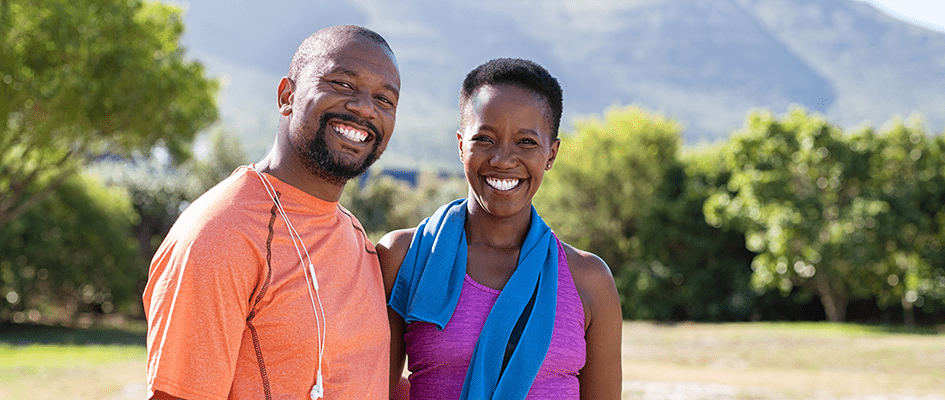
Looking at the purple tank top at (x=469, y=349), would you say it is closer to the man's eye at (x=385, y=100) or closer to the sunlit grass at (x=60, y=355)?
the man's eye at (x=385, y=100)

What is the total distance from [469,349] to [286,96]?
0.95 meters

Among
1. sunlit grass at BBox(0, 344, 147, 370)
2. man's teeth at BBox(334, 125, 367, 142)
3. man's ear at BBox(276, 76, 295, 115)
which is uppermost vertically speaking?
man's ear at BBox(276, 76, 295, 115)

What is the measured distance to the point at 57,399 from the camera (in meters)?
9.85

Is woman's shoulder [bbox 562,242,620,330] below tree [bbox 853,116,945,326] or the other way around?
below

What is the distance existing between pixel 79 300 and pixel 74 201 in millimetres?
3032

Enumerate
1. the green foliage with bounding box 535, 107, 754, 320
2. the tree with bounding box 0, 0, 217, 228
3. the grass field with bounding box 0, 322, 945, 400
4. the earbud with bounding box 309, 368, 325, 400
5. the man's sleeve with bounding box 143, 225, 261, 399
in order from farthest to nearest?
the green foliage with bounding box 535, 107, 754, 320
the tree with bounding box 0, 0, 217, 228
the grass field with bounding box 0, 322, 945, 400
the earbud with bounding box 309, 368, 325, 400
the man's sleeve with bounding box 143, 225, 261, 399

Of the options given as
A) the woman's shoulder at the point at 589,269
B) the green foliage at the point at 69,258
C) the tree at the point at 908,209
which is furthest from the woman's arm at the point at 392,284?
the tree at the point at 908,209

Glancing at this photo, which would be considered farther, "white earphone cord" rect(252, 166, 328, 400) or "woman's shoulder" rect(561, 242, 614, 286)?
"woman's shoulder" rect(561, 242, 614, 286)

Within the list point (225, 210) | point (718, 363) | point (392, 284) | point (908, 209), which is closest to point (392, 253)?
point (392, 284)

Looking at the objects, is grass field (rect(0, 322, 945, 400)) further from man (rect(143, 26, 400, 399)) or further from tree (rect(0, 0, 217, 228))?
man (rect(143, 26, 400, 399))

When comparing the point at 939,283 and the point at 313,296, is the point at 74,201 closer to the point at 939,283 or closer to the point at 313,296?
the point at 313,296

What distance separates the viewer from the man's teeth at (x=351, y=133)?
2.14 meters

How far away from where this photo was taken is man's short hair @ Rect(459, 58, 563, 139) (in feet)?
8.24

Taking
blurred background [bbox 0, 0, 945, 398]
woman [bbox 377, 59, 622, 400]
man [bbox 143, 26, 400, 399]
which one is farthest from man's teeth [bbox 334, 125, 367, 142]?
blurred background [bbox 0, 0, 945, 398]
